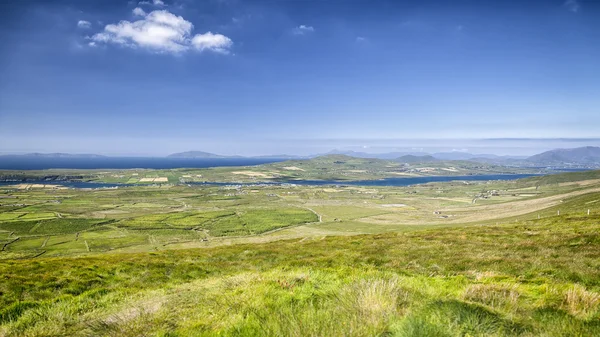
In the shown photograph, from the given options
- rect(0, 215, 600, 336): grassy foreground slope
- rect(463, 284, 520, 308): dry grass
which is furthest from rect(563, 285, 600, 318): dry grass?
rect(463, 284, 520, 308): dry grass

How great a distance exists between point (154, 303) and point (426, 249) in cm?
1506

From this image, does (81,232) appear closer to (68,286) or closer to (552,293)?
(68,286)

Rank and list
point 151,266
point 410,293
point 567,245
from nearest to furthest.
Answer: point 410,293
point 567,245
point 151,266

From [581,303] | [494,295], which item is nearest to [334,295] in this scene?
[494,295]

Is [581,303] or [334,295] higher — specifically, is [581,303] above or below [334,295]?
above

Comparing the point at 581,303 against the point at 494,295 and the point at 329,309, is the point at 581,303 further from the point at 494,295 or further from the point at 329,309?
the point at 329,309

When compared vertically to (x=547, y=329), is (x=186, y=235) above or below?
below

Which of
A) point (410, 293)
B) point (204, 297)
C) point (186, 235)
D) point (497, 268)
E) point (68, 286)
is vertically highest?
point (410, 293)

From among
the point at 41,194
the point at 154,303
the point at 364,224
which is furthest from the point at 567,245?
the point at 41,194

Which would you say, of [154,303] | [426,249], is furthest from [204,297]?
[426,249]

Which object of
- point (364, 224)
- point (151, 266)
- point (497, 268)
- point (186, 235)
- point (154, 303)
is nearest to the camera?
point (154, 303)

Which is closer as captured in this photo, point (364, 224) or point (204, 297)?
point (204, 297)

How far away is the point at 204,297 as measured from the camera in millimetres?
6707

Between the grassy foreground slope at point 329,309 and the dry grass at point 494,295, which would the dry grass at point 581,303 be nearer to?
the grassy foreground slope at point 329,309
